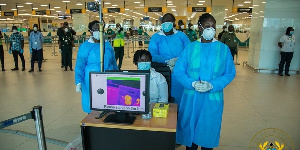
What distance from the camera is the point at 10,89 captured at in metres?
6.01

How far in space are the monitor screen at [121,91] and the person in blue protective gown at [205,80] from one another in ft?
1.78

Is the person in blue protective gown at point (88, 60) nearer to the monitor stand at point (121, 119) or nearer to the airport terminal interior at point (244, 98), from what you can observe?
the airport terminal interior at point (244, 98)

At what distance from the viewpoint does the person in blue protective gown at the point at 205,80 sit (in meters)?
2.22

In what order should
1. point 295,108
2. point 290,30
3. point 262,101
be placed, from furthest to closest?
1. point 290,30
2. point 262,101
3. point 295,108

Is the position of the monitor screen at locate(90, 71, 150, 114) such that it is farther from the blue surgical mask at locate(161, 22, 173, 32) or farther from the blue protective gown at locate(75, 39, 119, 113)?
the blue surgical mask at locate(161, 22, 173, 32)

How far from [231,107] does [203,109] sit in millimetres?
2668

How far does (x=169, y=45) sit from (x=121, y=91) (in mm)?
1611

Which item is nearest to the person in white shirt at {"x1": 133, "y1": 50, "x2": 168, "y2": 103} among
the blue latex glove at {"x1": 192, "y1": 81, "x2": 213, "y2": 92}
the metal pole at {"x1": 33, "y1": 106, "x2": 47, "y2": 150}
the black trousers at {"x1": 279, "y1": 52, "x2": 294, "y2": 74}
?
the blue latex glove at {"x1": 192, "y1": 81, "x2": 213, "y2": 92}

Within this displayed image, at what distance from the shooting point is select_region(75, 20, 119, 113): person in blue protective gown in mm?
2906

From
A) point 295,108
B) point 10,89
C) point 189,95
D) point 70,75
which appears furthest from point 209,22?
point 70,75

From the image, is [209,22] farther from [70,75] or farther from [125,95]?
[70,75]

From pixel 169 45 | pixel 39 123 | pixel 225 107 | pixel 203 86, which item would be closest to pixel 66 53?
pixel 225 107

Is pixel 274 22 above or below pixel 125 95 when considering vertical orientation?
above

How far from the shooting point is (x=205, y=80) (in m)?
2.26
